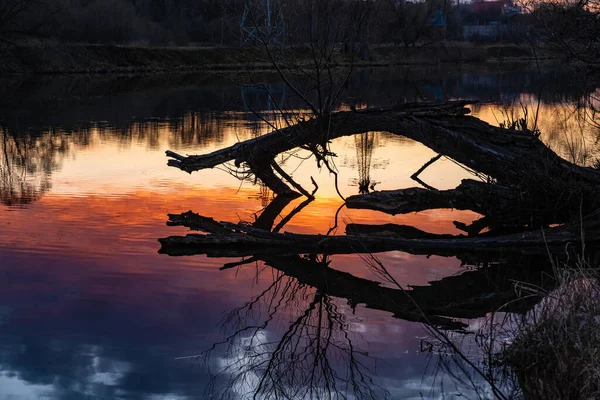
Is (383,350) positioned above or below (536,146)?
below

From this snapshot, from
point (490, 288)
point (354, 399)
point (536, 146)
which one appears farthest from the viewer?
point (536, 146)

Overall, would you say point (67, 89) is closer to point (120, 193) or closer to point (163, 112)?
point (163, 112)

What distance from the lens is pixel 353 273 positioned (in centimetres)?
859

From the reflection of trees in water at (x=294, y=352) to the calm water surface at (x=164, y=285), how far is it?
2 centimetres

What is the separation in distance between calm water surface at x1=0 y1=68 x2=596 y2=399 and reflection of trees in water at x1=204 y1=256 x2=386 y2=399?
0.8 inches

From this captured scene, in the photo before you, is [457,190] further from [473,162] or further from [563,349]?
[563,349]

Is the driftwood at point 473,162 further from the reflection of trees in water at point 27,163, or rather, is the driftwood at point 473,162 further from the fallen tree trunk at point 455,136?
the reflection of trees in water at point 27,163

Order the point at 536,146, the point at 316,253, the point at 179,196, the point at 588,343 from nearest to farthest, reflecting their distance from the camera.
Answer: the point at 588,343 → the point at 316,253 → the point at 536,146 → the point at 179,196

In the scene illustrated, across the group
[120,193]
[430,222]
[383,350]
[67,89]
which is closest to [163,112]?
[67,89]

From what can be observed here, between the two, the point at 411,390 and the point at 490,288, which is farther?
the point at 490,288

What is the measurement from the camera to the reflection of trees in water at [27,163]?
12336 mm

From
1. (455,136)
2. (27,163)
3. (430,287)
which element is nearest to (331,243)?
(430,287)

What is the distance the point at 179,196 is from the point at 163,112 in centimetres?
1332

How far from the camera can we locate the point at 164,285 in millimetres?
8078
